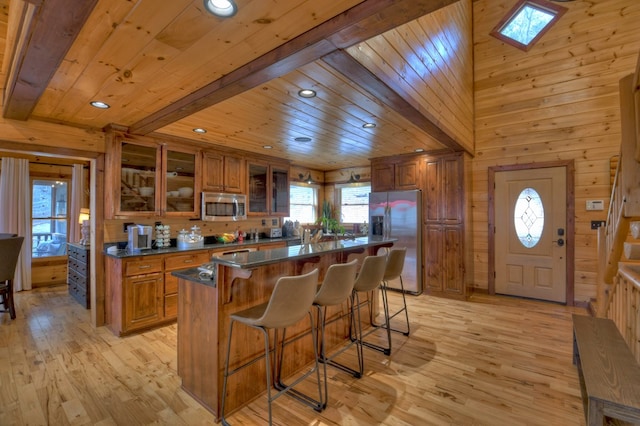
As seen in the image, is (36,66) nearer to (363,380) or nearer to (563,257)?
(363,380)

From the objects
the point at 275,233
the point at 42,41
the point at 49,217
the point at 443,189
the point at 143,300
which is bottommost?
the point at 143,300

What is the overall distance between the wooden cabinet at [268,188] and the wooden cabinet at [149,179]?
97cm

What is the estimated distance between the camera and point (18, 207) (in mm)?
4887

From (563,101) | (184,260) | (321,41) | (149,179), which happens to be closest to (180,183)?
(149,179)

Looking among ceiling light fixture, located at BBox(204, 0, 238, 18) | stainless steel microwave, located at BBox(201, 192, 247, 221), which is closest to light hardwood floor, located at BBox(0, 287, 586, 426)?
stainless steel microwave, located at BBox(201, 192, 247, 221)

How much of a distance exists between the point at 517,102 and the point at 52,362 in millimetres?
6468

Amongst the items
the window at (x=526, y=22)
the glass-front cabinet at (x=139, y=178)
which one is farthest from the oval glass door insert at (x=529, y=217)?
the glass-front cabinet at (x=139, y=178)

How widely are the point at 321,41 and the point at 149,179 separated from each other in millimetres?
3021

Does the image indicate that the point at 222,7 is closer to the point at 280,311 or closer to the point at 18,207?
the point at 280,311

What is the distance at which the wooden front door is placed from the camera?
14.1 ft

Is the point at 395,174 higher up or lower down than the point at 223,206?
higher up

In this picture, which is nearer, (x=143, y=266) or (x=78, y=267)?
(x=143, y=266)

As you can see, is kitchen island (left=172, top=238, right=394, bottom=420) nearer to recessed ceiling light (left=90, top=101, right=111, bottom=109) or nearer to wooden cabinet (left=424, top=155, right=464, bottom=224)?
recessed ceiling light (left=90, top=101, right=111, bottom=109)

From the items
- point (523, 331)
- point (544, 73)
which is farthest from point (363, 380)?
point (544, 73)
